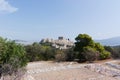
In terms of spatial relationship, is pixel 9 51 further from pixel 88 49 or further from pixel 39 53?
pixel 39 53

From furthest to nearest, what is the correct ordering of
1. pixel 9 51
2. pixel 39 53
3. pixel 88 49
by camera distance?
pixel 39 53 → pixel 88 49 → pixel 9 51

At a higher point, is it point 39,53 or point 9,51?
point 9,51

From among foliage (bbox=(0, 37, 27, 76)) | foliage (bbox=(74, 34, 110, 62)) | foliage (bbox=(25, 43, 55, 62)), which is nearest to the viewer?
foliage (bbox=(0, 37, 27, 76))

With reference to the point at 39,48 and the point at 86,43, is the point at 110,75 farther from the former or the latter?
the point at 39,48

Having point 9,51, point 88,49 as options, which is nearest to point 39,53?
point 88,49

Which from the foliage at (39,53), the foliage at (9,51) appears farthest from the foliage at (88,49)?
the foliage at (9,51)

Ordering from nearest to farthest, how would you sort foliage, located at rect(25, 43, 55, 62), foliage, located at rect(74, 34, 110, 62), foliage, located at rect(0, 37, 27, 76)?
foliage, located at rect(0, 37, 27, 76), foliage, located at rect(74, 34, 110, 62), foliage, located at rect(25, 43, 55, 62)

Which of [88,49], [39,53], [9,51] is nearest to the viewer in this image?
[9,51]

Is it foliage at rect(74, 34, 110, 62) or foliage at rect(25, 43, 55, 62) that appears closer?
foliage at rect(74, 34, 110, 62)

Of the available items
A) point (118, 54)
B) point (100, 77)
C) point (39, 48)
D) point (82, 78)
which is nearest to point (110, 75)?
point (100, 77)

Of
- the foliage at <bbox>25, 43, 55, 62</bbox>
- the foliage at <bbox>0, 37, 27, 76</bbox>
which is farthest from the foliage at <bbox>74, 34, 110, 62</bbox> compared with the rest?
the foliage at <bbox>0, 37, 27, 76</bbox>

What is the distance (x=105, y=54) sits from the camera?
24.0 meters

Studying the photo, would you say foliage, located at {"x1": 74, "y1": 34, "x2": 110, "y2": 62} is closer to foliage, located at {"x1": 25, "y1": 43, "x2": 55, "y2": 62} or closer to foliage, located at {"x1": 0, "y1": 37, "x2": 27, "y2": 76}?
foliage, located at {"x1": 25, "y1": 43, "x2": 55, "y2": 62}

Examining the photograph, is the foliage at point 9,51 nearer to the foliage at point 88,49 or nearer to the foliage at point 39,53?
the foliage at point 88,49
